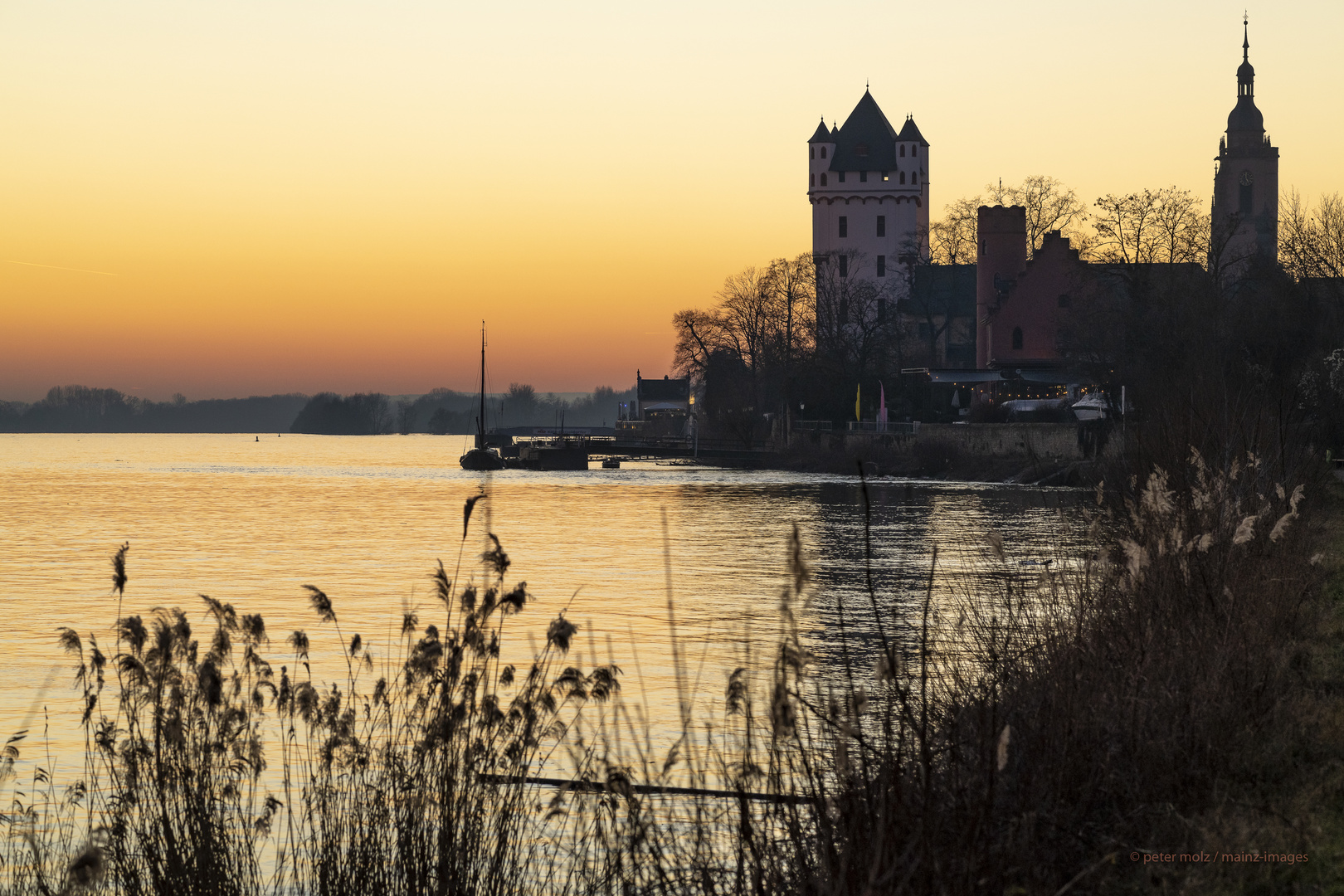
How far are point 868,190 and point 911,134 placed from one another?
7.27 m

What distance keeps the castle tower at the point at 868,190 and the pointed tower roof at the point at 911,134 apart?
7cm

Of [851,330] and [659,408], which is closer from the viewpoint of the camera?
[851,330]

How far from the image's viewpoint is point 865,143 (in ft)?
391

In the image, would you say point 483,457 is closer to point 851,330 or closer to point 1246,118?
point 851,330

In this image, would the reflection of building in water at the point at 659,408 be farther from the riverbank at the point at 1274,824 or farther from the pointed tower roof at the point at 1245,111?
the riverbank at the point at 1274,824

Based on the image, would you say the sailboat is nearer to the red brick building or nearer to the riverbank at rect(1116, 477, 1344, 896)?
the red brick building

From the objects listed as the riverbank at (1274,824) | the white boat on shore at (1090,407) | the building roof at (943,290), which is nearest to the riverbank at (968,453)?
the white boat on shore at (1090,407)

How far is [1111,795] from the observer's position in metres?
7.62

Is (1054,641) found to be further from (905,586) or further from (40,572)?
(40,572)

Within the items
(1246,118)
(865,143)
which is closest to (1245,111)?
(1246,118)

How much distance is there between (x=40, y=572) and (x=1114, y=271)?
55.5 metres

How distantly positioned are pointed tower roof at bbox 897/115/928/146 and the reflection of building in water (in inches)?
2243

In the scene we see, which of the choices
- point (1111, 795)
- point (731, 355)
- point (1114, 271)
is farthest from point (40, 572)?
point (731, 355)

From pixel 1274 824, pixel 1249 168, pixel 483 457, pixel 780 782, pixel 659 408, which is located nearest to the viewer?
pixel 780 782
